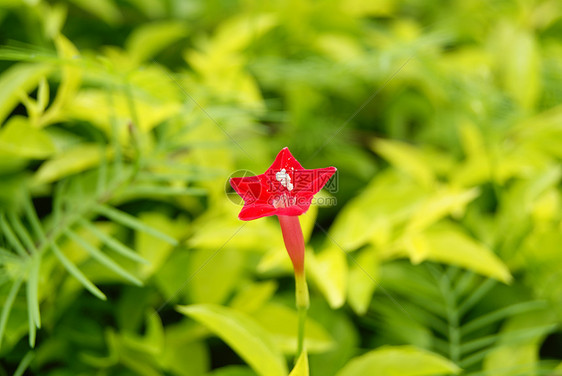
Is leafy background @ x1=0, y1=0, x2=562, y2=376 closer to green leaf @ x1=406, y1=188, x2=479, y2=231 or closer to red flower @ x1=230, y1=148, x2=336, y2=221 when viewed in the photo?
green leaf @ x1=406, y1=188, x2=479, y2=231

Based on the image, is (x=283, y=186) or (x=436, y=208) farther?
(x=436, y=208)

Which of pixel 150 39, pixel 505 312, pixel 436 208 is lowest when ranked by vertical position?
pixel 505 312

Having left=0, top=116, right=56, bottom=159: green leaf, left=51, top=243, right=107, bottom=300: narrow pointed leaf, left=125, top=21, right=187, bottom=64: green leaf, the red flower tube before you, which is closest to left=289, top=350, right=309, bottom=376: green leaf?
the red flower tube

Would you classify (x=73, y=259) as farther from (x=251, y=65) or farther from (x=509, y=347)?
(x=509, y=347)

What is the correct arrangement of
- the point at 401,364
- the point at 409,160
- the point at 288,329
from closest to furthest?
the point at 401,364
the point at 288,329
the point at 409,160

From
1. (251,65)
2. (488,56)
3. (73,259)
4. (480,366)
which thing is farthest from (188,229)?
(488,56)

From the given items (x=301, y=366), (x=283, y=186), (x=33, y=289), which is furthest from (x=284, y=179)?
(x=33, y=289)

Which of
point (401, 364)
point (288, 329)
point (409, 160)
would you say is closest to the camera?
point (401, 364)

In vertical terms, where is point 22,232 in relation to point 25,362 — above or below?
above

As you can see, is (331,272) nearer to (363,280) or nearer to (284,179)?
(363,280)
